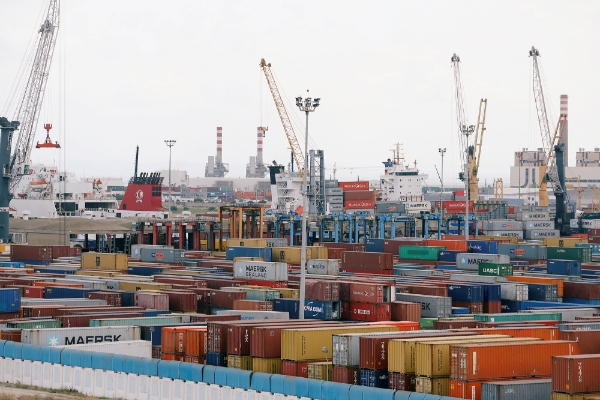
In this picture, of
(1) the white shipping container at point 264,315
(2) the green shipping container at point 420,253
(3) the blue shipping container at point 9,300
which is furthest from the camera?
(2) the green shipping container at point 420,253

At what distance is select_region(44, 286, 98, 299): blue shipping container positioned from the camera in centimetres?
4747

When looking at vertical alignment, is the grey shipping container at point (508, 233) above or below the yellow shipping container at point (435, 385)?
above

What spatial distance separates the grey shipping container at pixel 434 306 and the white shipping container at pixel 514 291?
5.97 meters

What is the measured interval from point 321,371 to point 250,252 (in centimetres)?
4050

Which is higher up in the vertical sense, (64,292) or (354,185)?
(354,185)

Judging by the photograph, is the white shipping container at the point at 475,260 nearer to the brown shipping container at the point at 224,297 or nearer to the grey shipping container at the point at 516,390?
the brown shipping container at the point at 224,297

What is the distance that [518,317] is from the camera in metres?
38.4

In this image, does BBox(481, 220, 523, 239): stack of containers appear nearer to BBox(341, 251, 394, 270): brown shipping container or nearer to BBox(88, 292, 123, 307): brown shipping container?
BBox(341, 251, 394, 270): brown shipping container

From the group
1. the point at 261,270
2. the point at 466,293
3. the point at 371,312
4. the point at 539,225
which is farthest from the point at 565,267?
the point at 539,225

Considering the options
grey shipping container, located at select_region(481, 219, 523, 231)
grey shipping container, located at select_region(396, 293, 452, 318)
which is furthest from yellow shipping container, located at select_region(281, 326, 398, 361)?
grey shipping container, located at select_region(481, 219, 523, 231)

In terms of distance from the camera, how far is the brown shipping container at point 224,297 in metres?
44.3

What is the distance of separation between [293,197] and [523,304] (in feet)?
273

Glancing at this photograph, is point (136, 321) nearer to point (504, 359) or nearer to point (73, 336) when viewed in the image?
point (73, 336)

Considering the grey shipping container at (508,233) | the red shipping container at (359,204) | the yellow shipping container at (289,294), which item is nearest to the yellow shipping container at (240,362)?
the yellow shipping container at (289,294)
